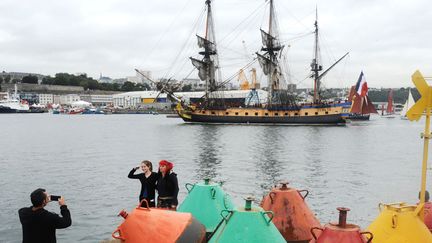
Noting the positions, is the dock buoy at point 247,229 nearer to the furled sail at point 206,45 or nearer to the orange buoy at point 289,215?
the orange buoy at point 289,215

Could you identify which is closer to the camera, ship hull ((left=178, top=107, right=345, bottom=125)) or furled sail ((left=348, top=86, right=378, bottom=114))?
ship hull ((left=178, top=107, right=345, bottom=125))

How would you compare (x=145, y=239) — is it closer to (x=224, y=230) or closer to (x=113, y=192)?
(x=224, y=230)

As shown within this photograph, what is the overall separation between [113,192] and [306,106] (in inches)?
3129

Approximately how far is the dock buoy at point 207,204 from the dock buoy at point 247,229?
6.51 ft

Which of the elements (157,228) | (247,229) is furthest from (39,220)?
(247,229)

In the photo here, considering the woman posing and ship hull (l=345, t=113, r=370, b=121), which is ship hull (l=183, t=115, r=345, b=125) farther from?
the woman posing

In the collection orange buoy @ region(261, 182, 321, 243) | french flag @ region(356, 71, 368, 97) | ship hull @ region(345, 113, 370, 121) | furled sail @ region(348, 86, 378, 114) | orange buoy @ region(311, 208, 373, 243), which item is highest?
french flag @ region(356, 71, 368, 97)

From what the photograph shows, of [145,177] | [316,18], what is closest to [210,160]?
[145,177]

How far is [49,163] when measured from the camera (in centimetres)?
3278

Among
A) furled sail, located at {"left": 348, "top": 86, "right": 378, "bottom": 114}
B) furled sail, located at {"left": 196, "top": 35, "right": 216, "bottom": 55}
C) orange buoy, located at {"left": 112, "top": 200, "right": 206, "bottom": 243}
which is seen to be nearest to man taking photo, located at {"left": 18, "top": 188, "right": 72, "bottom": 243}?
orange buoy, located at {"left": 112, "top": 200, "right": 206, "bottom": 243}

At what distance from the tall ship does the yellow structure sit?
88353 mm

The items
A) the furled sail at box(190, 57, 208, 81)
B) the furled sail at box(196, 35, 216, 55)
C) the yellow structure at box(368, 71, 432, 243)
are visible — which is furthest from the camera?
the furled sail at box(196, 35, 216, 55)

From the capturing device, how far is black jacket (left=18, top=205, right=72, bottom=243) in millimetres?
6414

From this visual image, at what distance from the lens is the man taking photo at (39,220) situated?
20.9 ft
